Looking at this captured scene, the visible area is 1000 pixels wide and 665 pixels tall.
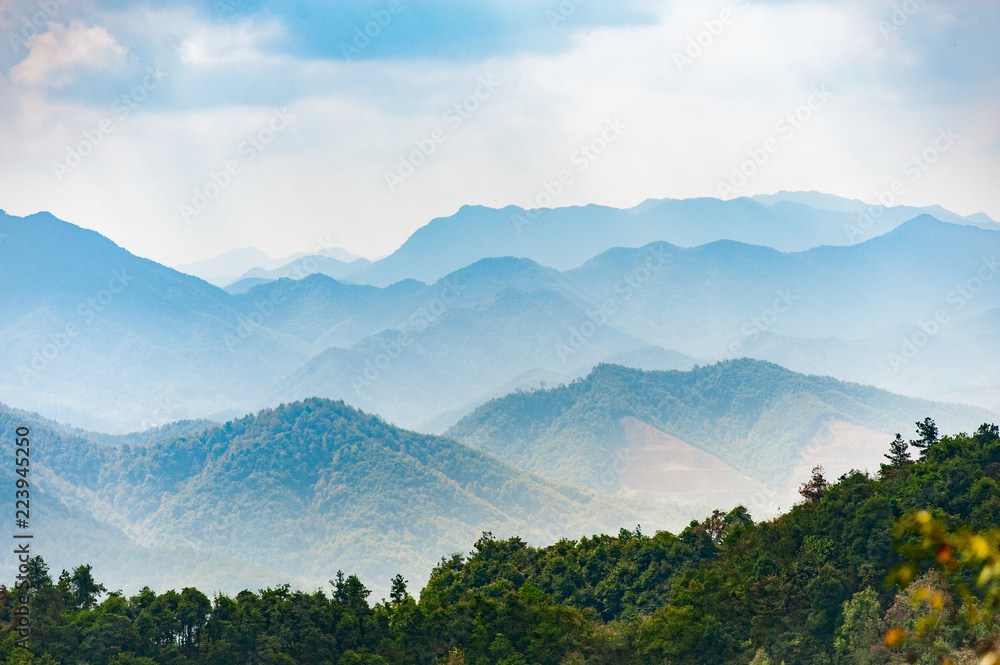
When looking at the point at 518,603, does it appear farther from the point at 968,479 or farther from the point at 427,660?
the point at 968,479

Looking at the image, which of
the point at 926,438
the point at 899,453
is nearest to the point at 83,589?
the point at 899,453

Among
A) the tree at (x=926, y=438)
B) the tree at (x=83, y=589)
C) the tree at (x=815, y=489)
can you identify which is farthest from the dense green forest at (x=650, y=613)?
the tree at (x=926, y=438)

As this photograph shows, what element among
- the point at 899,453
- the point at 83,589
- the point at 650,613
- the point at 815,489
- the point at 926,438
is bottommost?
the point at 650,613

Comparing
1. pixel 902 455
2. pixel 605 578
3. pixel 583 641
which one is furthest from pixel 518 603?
pixel 902 455

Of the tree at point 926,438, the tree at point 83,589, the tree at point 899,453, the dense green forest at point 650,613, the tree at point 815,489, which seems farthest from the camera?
the tree at point 899,453

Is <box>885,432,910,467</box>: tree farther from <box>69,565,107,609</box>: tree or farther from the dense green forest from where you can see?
<box>69,565,107,609</box>: tree

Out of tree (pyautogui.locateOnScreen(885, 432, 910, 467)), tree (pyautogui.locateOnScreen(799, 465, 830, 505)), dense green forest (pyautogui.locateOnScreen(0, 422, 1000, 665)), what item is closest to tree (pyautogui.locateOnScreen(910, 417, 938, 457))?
tree (pyautogui.locateOnScreen(885, 432, 910, 467))

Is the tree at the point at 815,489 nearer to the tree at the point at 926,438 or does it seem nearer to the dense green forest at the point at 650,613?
the dense green forest at the point at 650,613

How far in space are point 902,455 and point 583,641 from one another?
36.8 m

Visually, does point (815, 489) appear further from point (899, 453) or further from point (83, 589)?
point (83, 589)

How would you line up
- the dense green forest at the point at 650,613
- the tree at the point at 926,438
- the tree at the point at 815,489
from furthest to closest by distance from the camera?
the tree at the point at 926,438 → the tree at the point at 815,489 → the dense green forest at the point at 650,613

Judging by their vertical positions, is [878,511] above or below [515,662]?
above

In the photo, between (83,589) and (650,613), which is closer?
(83,589)

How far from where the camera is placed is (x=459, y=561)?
96.4 m
